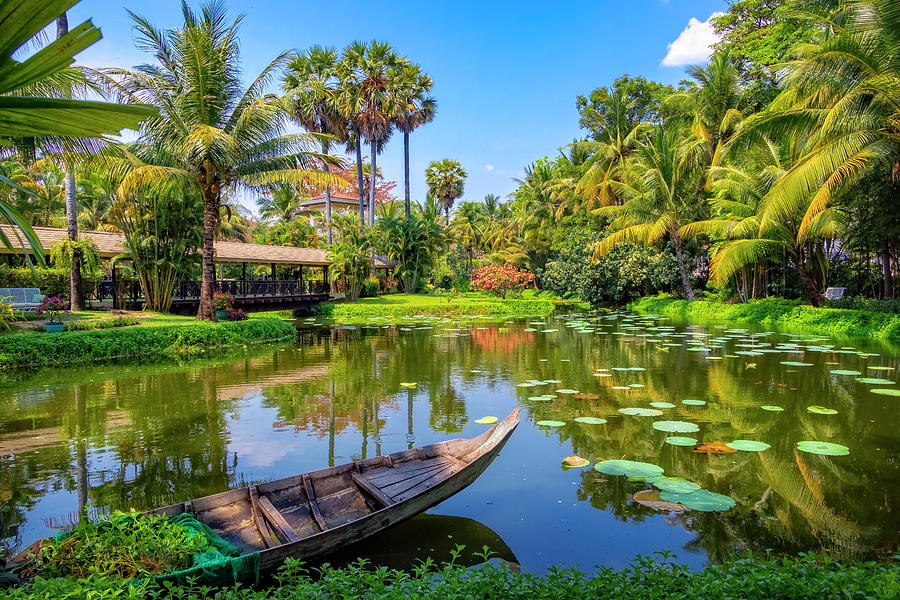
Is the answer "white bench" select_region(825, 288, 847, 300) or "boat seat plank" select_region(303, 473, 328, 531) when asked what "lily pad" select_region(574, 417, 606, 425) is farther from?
"white bench" select_region(825, 288, 847, 300)

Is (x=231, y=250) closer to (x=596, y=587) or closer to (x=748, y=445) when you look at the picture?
(x=748, y=445)

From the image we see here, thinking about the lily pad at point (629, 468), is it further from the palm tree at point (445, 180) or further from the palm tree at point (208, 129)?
the palm tree at point (445, 180)

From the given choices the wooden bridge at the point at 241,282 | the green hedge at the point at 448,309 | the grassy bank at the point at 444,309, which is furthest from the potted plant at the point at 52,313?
the green hedge at the point at 448,309

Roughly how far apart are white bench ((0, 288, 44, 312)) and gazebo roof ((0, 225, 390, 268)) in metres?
1.31

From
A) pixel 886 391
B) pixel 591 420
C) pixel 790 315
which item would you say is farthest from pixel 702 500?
pixel 790 315

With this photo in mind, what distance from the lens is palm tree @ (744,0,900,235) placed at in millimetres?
10242

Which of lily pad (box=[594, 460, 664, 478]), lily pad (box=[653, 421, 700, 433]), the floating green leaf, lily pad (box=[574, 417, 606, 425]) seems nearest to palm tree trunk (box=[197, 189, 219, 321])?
the floating green leaf

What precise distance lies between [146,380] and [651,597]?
32.9 feet

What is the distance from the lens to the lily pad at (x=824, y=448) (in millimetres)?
5367

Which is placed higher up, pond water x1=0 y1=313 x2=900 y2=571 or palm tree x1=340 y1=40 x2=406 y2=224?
palm tree x1=340 y1=40 x2=406 y2=224

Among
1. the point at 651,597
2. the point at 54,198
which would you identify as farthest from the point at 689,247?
the point at 54,198

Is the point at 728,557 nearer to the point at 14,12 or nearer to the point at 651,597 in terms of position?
the point at 651,597

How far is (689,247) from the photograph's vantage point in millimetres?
25500

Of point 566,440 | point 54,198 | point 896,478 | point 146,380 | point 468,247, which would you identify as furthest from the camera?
point 468,247
